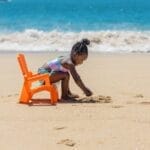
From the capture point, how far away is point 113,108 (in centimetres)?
764

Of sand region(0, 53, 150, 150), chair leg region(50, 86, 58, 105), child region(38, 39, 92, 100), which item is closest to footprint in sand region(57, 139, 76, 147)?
sand region(0, 53, 150, 150)

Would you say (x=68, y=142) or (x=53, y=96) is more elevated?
(x=53, y=96)

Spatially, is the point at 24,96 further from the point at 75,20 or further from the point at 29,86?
the point at 75,20

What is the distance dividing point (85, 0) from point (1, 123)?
61.2m

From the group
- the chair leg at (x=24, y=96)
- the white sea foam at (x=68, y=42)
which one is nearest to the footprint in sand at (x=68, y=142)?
the chair leg at (x=24, y=96)

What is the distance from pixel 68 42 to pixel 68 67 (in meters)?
11.5

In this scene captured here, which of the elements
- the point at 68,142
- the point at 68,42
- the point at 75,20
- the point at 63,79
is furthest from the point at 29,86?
the point at 75,20

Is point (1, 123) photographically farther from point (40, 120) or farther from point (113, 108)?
point (113, 108)

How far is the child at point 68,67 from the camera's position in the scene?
26.7 feet

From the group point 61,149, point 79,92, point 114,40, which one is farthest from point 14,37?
point 61,149

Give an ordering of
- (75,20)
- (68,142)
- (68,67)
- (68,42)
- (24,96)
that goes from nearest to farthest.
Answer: (68,142), (24,96), (68,67), (68,42), (75,20)

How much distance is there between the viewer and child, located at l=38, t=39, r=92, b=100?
812cm

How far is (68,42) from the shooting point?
19625mm

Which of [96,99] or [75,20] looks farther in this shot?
[75,20]
